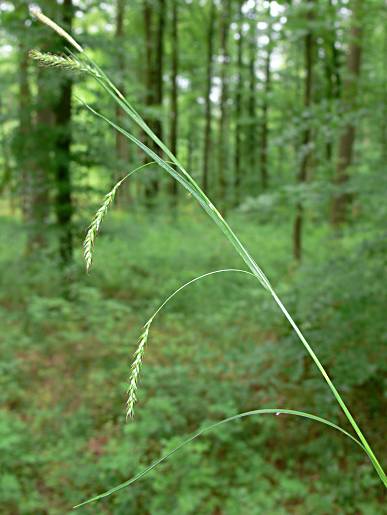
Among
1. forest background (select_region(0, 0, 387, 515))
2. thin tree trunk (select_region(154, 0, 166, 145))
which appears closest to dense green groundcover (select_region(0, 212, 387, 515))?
forest background (select_region(0, 0, 387, 515))

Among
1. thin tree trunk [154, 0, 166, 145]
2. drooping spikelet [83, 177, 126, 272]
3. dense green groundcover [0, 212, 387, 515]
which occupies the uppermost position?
thin tree trunk [154, 0, 166, 145]

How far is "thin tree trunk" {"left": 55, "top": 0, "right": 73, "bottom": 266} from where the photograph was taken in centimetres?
692

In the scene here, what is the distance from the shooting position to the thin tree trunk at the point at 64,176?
6.92m

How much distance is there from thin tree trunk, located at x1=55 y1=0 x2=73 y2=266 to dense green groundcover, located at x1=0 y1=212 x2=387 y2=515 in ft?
1.50

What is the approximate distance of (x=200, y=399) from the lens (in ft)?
16.9

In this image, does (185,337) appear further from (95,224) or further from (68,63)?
(68,63)

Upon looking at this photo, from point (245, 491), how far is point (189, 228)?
8447 millimetres

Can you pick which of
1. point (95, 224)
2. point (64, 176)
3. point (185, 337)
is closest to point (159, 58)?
point (64, 176)

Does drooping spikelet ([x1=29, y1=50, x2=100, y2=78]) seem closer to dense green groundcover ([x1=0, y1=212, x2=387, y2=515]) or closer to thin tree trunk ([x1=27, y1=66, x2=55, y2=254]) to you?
dense green groundcover ([x1=0, y1=212, x2=387, y2=515])

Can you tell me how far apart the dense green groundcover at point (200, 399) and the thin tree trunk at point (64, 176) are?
0.46 meters

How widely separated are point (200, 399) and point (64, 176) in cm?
353

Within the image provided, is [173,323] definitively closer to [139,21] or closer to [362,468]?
[362,468]

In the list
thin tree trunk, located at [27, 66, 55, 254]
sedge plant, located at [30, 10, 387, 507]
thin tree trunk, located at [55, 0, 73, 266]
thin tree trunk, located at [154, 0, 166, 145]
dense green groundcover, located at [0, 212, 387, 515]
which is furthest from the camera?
thin tree trunk, located at [154, 0, 166, 145]

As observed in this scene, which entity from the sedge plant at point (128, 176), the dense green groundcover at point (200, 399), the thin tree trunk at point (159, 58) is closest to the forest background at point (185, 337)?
the dense green groundcover at point (200, 399)
